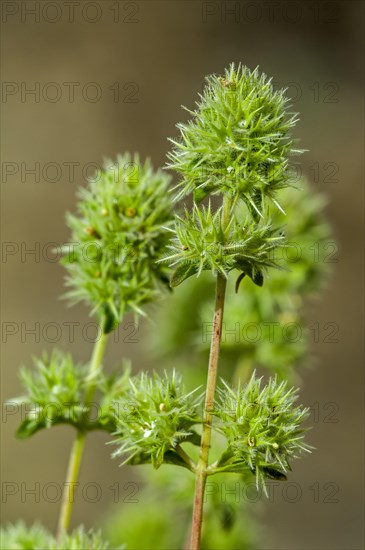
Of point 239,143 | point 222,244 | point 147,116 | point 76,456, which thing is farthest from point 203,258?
point 147,116

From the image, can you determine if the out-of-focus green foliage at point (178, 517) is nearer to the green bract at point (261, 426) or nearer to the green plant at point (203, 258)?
the green plant at point (203, 258)

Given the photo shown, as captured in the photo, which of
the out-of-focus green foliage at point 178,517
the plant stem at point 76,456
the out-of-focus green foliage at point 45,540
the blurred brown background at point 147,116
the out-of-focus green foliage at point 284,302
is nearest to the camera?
the out-of-focus green foliage at point 45,540

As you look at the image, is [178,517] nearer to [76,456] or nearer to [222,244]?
[76,456]

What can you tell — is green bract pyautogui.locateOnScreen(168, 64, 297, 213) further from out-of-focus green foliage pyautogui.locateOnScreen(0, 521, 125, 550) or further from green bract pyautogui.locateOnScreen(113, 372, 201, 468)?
out-of-focus green foliage pyautogui.locateOnScreen(0, 521, 125, 550)

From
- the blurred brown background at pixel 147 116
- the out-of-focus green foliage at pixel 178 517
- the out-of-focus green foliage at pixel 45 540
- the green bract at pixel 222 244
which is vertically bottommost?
the out-of-focus green foliage at pixel 45 540

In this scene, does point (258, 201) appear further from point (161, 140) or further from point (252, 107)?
point (161, 140)

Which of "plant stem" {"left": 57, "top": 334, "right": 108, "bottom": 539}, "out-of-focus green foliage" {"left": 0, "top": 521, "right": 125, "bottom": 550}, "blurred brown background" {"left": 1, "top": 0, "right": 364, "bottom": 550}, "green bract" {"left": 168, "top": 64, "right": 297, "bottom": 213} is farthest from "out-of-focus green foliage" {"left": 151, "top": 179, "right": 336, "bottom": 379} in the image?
"blurred brown background" {"left": 1, "top": 0, "right": 364, "bottom": 550}

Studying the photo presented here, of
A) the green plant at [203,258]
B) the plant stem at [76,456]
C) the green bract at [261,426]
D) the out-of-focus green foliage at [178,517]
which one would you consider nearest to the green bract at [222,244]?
the green plant at [203,258]
